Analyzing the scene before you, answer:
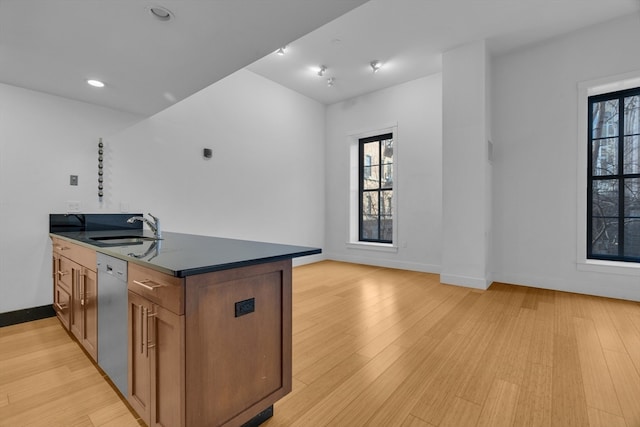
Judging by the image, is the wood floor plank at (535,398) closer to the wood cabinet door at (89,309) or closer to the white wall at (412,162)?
the wood cabinet door at (89,309)

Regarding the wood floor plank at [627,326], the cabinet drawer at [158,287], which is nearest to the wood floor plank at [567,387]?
the wood floor plank at [627,326]

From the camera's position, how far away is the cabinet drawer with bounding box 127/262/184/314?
3.83 feet

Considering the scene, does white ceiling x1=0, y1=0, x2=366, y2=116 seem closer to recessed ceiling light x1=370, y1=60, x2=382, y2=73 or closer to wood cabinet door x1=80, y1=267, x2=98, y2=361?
wood cabinet door x1=80, y1=267, x2=98, y2=361

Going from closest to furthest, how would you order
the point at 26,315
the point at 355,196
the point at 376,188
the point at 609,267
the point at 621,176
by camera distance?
the point at 26,315 → the point at 609,267 → the point at 621,176 → the point at 376,188 → the point at 355,196

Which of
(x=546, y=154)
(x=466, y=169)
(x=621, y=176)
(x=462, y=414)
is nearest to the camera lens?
(x=462, y=414)

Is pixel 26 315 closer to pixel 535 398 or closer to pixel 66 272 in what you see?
pixel 66 272

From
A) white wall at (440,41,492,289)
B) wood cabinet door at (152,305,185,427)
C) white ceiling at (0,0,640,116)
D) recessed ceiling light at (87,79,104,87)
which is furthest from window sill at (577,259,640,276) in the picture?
recessed ceiling light at (87,79,104,87)

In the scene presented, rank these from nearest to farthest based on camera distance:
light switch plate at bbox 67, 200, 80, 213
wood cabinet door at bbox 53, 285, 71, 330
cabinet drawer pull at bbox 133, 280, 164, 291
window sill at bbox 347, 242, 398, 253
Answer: cabinet drawer pull at bbox 133, 280, 164, 291 → wood cabinet door at bbox 53, 285, 71, 330 → light switch plate at bbox 67, 200, 80, 213 → window sill at bbox 347, 242, 398, 253

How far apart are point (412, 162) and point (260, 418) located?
14.6 ft

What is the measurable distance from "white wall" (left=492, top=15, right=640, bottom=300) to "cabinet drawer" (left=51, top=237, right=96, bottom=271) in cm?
469

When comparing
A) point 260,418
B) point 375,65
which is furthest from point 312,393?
point 375,65

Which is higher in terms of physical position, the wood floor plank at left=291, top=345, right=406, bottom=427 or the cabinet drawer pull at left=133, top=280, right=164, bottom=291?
the cabinet drawer pull at left=133, top=280, right=164, bottom=291

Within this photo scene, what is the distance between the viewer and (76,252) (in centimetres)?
222

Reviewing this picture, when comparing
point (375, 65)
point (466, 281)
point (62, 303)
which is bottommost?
point (466, 281)
